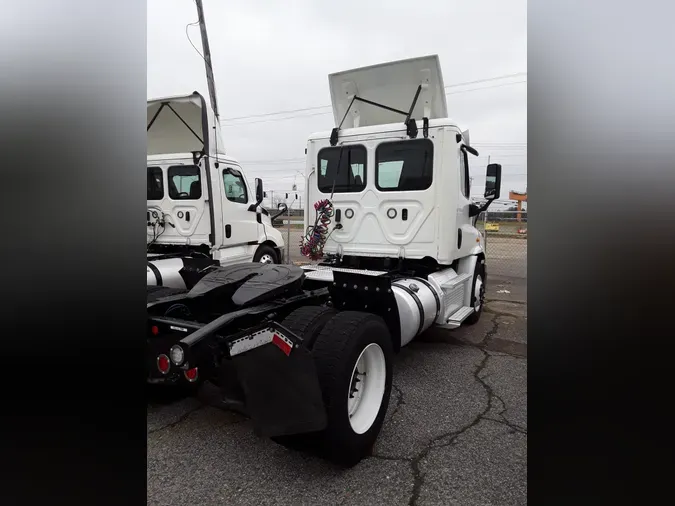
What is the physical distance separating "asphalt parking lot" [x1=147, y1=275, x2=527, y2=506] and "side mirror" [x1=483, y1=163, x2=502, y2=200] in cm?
231

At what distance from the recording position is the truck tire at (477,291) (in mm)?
6050

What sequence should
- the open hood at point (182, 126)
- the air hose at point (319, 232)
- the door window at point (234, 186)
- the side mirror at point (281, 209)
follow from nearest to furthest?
the air hose at point (319, 232), the open hood at point (182, 126), the door window at point (234, 186), the side mirror at point (281, 209)

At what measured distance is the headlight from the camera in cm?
237

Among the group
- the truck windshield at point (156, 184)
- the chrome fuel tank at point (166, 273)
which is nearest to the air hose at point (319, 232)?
the chrome fuel tank at point (166, 273)

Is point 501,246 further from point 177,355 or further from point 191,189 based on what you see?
point 177,355

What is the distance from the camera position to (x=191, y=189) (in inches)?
305

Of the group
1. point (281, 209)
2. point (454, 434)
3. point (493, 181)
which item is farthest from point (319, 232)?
point (281, 209)

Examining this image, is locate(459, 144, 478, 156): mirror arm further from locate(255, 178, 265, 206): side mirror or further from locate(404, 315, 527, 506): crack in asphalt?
locate(255, 178, 265, 206): side mirror

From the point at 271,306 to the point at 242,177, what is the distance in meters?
5.94

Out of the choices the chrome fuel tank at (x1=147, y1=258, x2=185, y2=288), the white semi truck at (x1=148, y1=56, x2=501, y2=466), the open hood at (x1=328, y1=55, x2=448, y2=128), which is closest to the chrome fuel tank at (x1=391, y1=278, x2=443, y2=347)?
the white semi truck at (x1=148, y1=56, x2=501, y2=466)

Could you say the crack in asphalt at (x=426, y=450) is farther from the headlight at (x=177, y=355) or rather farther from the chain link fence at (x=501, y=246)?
the chain link fence at (x=501, y=246)

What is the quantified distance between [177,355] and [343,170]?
11.6 feet
